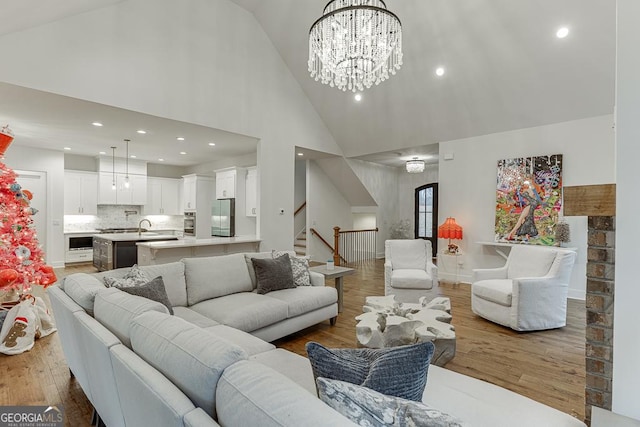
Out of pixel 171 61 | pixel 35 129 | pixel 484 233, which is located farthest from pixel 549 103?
pixel 35 129

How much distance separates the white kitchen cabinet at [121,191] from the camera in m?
7.66

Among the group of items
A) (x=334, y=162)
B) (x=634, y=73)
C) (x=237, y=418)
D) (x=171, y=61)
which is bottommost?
(x=237, y=418)

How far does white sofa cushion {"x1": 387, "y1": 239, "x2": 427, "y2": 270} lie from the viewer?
4.93 metres

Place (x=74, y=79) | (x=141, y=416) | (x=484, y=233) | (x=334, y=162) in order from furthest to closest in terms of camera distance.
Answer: (x=334, y=162), (x=484, y=233), (x=74, y=79), (x=141, y=416)

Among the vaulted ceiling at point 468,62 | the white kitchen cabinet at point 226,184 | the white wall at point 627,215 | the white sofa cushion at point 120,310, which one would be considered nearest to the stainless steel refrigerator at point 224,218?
the white kitchen cabinet at point 226,184

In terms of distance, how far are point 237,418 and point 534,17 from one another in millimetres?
4851

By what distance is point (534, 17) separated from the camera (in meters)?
3.64

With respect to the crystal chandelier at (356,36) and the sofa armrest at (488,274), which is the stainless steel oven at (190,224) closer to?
the crystal chandelier at (356,36)

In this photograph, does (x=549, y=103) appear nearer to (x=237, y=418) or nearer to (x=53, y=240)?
(x=237, y=418)

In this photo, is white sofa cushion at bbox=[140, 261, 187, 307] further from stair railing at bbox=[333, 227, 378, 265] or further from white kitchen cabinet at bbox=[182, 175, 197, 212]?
white kitchen cabinet at bbox=[182, 175, 197, 212]

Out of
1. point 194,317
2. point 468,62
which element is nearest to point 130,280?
point 194,317

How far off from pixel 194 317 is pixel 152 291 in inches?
15.9

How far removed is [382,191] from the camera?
888cm

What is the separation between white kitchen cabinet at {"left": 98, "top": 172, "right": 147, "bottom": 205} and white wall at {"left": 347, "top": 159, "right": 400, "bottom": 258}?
18.8 feet
